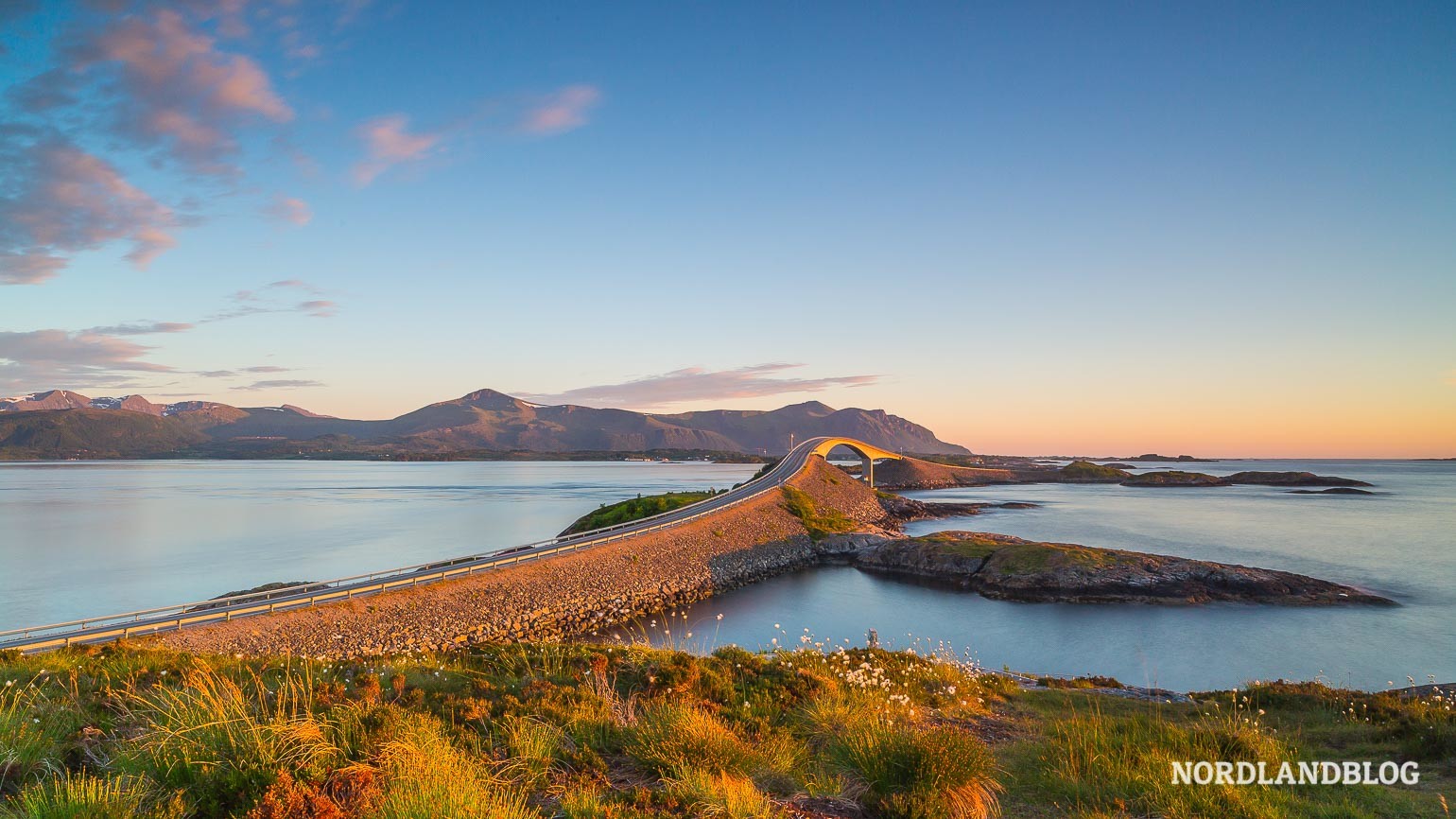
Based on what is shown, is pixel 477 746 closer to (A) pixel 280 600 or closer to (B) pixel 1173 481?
(A) pixel 280 600

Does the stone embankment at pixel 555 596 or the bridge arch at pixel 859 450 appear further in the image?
the bridge arch at pixel 859 450

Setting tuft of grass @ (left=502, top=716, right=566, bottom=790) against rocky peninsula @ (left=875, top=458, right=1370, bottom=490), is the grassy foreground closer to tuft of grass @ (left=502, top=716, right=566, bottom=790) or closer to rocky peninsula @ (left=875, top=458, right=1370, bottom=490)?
tuft of grass @ (left=502, top=716, right=566, bottom=790)

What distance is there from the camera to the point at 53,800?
5.14 meters

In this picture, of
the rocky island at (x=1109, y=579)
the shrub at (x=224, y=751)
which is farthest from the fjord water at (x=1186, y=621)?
the shrub at (x=224, y=751)

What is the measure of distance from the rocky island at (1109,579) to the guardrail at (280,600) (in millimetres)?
22092

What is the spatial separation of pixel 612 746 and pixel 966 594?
41.4 metres

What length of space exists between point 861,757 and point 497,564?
1308 inches

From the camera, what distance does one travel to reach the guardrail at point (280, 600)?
2239cm

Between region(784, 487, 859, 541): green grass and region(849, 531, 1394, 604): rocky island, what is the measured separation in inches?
615

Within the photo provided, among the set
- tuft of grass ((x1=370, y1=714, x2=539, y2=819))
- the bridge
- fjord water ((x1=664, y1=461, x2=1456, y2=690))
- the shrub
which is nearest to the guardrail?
the bridge

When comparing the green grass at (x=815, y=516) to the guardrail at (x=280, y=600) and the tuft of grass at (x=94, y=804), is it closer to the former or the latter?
the guardrail at (x=280, y=600)

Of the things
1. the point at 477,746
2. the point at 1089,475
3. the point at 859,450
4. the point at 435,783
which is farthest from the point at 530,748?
the point at 1089,475

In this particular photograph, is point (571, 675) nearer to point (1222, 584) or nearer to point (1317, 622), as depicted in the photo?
point (1317, 622)

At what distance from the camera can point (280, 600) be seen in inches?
1154
